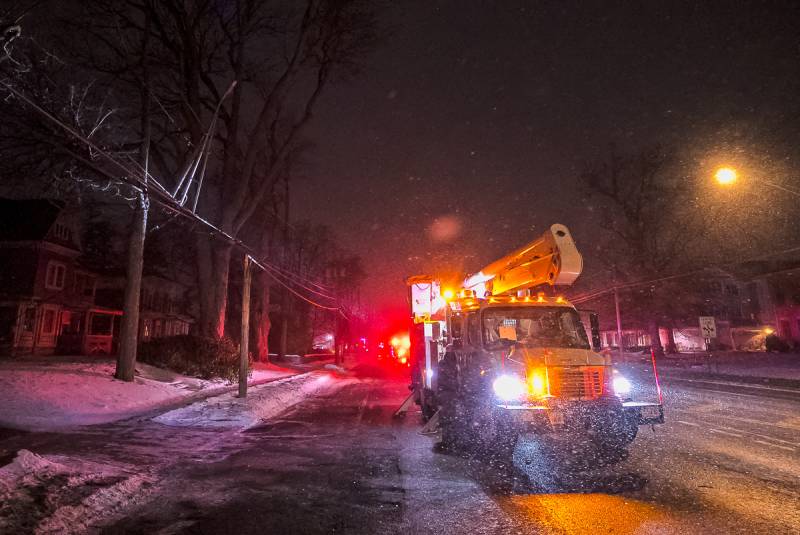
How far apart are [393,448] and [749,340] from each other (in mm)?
51099

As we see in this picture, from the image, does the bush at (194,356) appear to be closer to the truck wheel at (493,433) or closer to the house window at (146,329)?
the truck wheel at (493,433)

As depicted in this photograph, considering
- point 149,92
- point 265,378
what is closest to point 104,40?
point 149,92

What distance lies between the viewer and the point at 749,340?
46875mm

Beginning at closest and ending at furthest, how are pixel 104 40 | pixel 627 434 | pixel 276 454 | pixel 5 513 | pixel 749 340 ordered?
pixel 5 513 → pixel 627 434 → pixel 276 454 → pixel 104 40 → pixel 749 340

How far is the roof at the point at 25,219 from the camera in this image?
97.7 feet

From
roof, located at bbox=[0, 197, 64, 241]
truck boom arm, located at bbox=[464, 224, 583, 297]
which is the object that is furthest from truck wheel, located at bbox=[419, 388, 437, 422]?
roof, located at bbox=[0, 197, 64, 241]

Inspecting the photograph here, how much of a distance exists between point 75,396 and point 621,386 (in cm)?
1271

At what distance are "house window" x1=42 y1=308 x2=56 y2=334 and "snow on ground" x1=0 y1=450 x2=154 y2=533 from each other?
96.0 feet

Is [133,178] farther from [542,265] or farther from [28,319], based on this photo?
[28,319]

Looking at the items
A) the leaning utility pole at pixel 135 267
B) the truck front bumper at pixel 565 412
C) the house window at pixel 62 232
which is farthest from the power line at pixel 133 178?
the house window at pixel 62 232

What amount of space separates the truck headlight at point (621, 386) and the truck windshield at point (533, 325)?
1.03 meters

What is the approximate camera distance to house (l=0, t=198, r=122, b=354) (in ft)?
92.6

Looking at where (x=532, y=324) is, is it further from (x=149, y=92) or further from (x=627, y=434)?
(x=149, y=92)

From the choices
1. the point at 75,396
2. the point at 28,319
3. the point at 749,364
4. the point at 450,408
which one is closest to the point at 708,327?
the point at 749,364
